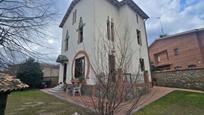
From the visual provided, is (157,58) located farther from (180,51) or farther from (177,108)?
(177,108)

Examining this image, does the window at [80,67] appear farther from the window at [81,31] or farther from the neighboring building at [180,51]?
the neighboring building at [180,51]

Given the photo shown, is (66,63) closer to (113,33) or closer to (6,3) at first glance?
(113,33)

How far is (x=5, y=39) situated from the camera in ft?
13.0

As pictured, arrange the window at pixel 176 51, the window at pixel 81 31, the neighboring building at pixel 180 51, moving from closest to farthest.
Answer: the window at pixel 81 31, the neighboring building at pixel 180 51, the window at pixel 176 51

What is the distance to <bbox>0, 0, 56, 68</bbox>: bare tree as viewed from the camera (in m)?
3.96

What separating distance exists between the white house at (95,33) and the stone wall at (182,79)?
9.47 ft

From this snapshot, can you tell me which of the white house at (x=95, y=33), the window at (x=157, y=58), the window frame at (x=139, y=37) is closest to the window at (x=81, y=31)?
the white house at (x=95, y=33)

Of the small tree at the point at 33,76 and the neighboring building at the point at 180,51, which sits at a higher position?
the neighboring building at the point at 180,51

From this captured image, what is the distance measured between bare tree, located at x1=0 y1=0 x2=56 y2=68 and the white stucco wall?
687cm

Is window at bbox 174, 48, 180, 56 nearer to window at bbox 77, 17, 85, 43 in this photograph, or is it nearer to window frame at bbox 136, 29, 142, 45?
window frame at bbox 136, 29, 142, 45

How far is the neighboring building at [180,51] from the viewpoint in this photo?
20.2 meters

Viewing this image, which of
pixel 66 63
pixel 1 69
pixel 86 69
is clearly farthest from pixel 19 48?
→ pixel 66 63

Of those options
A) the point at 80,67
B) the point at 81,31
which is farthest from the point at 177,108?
the point at 81,31

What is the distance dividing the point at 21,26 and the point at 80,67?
29.6 ft
